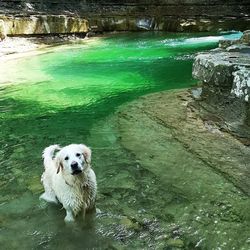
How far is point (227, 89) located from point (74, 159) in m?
3.89

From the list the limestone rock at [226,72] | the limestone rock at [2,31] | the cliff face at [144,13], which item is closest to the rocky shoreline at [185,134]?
the limestone rock at [226,72]

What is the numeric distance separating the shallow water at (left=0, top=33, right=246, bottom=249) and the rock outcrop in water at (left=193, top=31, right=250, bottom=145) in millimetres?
1189

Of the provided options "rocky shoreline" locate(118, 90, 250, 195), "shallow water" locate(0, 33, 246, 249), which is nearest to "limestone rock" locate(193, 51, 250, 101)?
"rocky shoreline" locate(118, 90, 250, 195)

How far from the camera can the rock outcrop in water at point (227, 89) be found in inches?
265

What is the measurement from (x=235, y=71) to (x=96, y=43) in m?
17.8

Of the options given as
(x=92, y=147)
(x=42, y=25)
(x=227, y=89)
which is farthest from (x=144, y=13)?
(x=92, y=147)

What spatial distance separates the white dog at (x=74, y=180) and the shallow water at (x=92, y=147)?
19 cm

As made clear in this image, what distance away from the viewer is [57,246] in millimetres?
Answer: 4316

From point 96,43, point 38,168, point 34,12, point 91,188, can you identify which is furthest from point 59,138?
point 34,12

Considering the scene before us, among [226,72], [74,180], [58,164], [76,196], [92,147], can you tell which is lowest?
[92,147]

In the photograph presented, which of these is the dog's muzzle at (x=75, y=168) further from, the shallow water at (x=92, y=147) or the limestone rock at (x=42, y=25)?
the limestone rock at (x=42, y=25)

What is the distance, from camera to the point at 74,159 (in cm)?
441

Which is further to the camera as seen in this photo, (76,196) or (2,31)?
(2,31)

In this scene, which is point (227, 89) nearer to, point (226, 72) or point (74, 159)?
point (226, 72)
